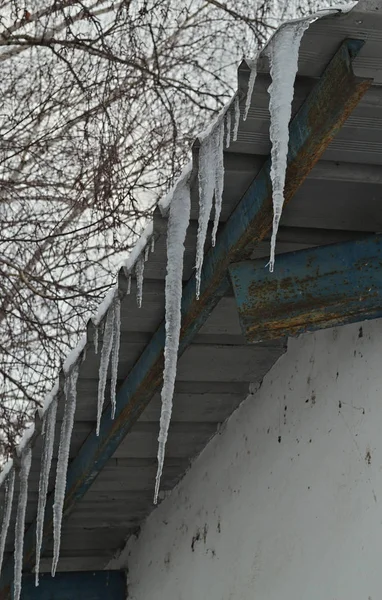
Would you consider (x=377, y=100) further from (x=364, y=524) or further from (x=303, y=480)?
(x=303, y=480)

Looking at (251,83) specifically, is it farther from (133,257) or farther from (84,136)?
(84,136)

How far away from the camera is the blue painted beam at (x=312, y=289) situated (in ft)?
9.22

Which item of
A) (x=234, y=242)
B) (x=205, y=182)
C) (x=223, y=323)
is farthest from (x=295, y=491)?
(x=205, y=182)

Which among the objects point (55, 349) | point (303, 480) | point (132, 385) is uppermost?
point (55, 349)

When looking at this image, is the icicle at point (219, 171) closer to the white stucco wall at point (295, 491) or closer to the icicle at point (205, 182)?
the icicle at point (205, 182)

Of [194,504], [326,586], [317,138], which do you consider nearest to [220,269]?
[317,138]

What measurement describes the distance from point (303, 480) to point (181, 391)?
61 centimetres

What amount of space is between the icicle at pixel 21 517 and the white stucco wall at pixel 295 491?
70 cm

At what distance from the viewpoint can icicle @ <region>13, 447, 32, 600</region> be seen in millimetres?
4148

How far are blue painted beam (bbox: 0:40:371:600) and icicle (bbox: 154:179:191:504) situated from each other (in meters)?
0.14

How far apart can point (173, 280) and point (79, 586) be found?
2.92m

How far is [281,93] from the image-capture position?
2164 millimetres

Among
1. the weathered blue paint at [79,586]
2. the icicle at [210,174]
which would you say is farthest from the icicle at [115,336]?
the weathered blue paint at [79,586]

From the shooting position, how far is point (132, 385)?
12.0 feet
